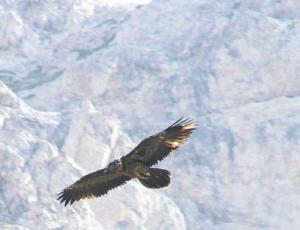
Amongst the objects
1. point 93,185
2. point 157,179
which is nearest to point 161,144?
point 157,179

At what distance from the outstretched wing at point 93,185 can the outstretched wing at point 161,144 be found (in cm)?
243

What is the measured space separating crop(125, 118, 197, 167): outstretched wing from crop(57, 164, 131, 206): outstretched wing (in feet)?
→ 7.98

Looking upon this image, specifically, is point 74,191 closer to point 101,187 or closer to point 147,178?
point 101,187

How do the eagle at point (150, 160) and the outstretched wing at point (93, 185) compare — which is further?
the outstretched wing at point (93, 185)

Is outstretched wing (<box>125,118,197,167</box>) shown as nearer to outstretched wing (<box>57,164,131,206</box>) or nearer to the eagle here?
the eagle

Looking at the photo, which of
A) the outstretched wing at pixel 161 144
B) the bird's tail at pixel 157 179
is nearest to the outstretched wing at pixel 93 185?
the outstretched wing at pixel 161 144

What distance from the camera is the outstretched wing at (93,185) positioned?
2447 inches

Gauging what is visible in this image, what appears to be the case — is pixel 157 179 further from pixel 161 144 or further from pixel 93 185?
pixel 93 185

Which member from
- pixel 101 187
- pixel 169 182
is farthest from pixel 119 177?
pixel 169 182

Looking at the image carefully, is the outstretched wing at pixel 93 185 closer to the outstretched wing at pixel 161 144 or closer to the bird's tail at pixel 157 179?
the outstretched wing at pixel 161 144

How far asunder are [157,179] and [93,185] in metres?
5.21

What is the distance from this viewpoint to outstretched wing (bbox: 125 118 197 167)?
59.0 metres

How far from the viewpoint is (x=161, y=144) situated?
59812 millimetres

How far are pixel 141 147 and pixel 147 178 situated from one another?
1641mm
